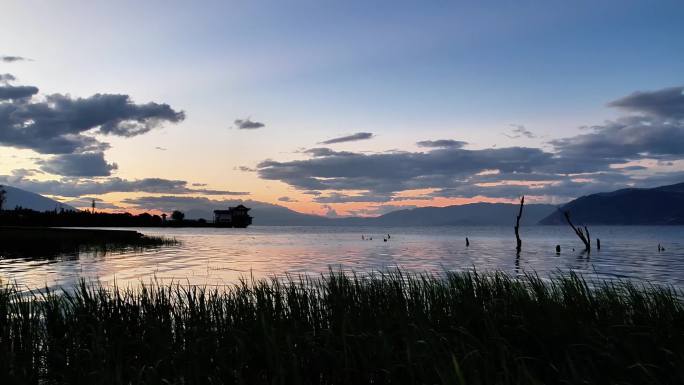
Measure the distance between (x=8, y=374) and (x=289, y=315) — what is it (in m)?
6.53

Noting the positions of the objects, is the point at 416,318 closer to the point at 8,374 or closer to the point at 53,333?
the point at 8,374

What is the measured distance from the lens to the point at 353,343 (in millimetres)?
10836

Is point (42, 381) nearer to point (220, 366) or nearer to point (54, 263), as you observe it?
point (220, 366)

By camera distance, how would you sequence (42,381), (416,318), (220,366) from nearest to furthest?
(220,366) → (42,381) → (416,318)

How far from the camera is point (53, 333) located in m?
13.1

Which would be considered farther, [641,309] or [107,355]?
[641,309]

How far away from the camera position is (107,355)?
9867mm

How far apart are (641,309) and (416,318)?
6.13 m

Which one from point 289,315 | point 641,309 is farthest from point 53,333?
point 641,309

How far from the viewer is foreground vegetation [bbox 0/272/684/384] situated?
29.6 ft

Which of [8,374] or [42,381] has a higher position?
[8,374]

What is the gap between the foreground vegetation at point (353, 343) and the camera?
902cm

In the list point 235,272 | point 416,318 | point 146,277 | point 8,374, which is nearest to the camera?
point 8,374

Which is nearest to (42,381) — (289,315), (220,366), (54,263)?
(220,366)
